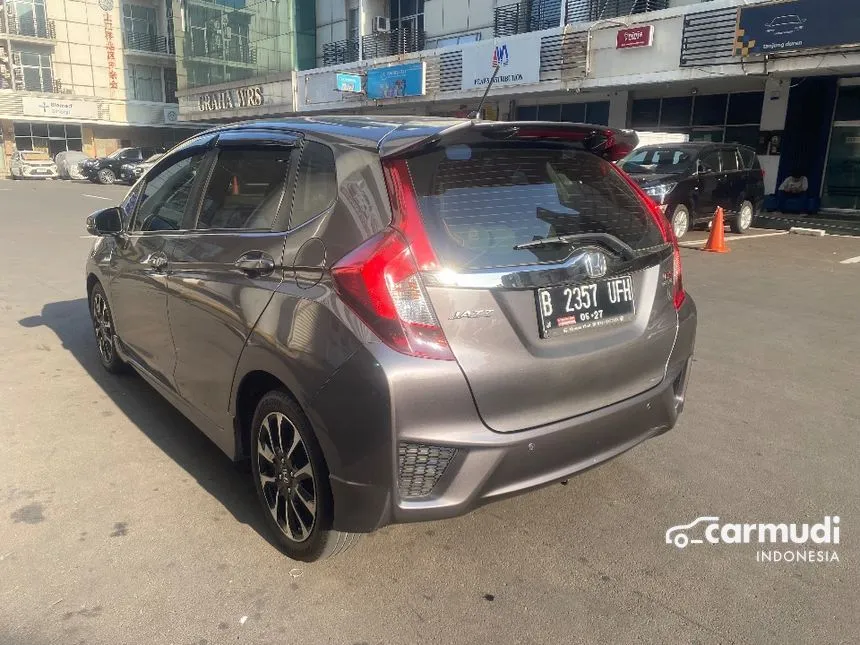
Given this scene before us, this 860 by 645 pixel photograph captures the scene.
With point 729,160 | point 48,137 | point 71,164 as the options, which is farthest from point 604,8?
point 48,137

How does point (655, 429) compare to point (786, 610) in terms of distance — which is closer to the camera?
point (786, 610)

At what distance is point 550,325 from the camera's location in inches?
92.0

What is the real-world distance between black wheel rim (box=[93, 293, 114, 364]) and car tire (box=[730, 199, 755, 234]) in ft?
40.7

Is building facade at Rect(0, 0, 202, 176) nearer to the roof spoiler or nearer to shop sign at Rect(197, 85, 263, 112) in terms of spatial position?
shop sign at Rect(197, 85, 263, 112)

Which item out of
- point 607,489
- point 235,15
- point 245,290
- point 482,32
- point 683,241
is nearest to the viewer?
point 245,290

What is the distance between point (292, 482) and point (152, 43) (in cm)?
5361

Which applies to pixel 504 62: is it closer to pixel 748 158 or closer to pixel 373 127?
pixel 748 158

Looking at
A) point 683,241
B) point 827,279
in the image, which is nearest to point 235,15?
point 683,241

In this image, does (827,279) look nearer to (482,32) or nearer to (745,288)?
(745,288)

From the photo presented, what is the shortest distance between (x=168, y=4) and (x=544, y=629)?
54.9 meters

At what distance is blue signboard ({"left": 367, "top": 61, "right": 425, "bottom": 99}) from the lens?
908 inches

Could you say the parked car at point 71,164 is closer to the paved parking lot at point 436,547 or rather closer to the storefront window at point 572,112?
the storefront window at point 572,112

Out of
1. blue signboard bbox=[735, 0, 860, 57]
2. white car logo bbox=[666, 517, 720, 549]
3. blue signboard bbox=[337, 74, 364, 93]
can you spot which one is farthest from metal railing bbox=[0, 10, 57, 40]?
white car logo bbox=[666, 517, 720, 549]

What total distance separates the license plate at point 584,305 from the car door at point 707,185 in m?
10.6
